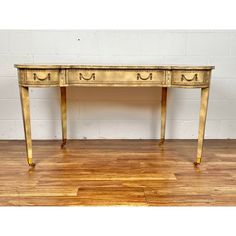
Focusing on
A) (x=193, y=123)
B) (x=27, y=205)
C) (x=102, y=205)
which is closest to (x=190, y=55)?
(x=193, y=123)

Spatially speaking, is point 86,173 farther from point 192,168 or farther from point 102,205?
point 192,168

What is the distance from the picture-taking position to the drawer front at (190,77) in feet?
6.25

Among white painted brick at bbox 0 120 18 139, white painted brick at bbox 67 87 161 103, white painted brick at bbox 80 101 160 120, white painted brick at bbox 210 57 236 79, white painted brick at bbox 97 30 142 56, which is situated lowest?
white painted brick at bbox 0 120 18 139

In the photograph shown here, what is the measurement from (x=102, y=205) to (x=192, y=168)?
2.81ft

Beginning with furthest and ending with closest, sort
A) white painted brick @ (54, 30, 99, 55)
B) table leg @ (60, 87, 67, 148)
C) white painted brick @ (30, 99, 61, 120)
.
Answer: white painted brick @ (30, 99, 61, 120), white painted brick @ (54, 30, 99, 55), table leg @ (60, 87, 67, 148)

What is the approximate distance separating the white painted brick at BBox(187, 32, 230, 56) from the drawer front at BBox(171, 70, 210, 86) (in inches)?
34.1

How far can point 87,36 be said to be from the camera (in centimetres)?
265

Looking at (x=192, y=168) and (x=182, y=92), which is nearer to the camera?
(x=192, y=168)

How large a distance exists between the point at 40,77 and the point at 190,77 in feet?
3.38

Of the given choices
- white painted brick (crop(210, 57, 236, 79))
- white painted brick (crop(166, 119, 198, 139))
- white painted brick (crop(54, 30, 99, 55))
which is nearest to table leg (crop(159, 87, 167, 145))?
white painted brick (crop(166, 119, 198, 139))

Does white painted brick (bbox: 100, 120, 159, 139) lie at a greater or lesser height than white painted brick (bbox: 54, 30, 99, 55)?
lesser

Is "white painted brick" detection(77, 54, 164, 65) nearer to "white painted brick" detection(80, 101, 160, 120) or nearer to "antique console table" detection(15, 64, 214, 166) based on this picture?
"white painted brick" detection(80, 101, 160, 120)

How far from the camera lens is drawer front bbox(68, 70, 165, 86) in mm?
1914

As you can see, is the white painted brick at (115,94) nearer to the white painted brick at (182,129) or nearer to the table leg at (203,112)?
the white painted brick at (182,129)
